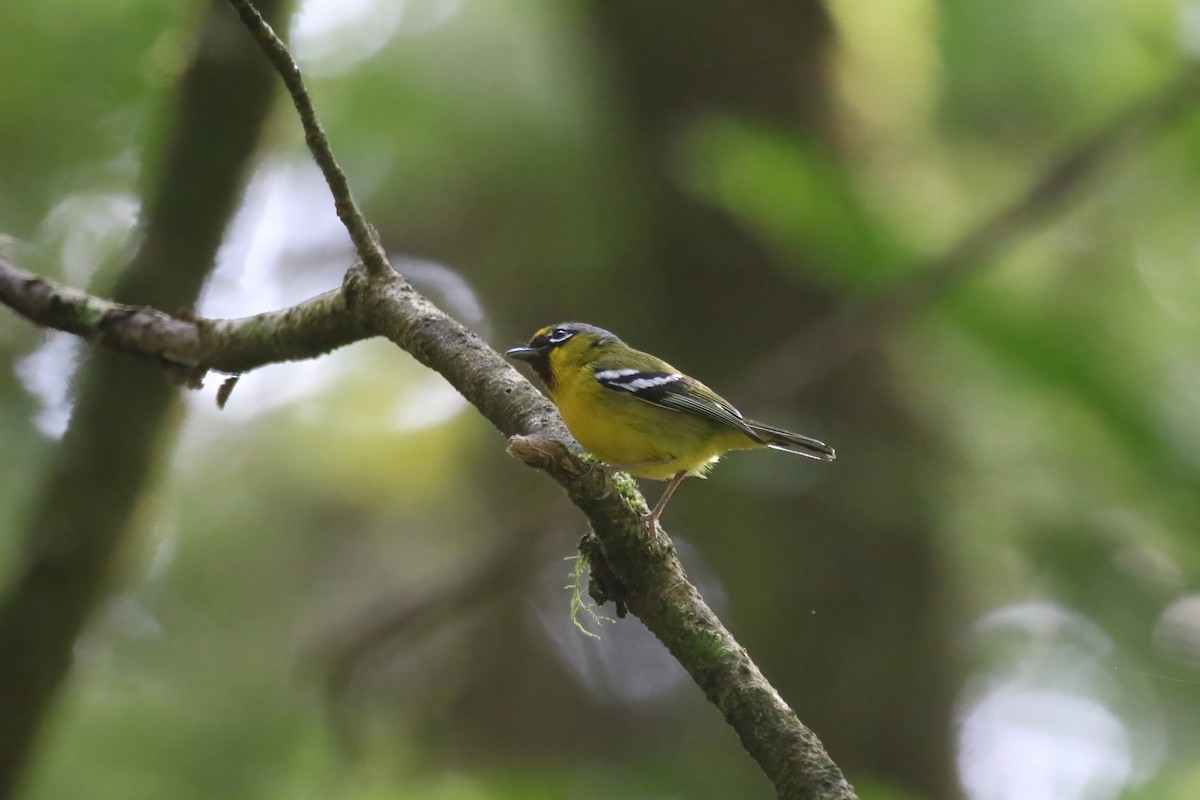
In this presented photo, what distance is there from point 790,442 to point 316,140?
212cm

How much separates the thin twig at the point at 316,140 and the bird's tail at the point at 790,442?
1.64 metres

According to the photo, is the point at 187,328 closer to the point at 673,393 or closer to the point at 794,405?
the point at 673,393

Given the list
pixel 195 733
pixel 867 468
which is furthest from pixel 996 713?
pixel 195 733

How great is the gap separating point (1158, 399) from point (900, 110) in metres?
4.92

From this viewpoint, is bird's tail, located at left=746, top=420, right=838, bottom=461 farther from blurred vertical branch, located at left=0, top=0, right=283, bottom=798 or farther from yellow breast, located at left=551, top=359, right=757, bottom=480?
blurred vertical branch, located at left=0, top=0, right=283, bottom=798

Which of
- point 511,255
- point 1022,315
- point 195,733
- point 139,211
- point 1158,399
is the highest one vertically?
point 511,255

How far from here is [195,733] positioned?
4.25 meters

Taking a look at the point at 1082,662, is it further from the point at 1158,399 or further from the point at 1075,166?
the point at 1158,399

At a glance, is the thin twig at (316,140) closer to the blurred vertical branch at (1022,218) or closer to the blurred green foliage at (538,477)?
the blurred green foliage at (538,477)

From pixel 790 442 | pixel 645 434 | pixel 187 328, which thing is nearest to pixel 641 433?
pixel 645 434

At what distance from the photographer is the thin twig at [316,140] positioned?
2.27 m

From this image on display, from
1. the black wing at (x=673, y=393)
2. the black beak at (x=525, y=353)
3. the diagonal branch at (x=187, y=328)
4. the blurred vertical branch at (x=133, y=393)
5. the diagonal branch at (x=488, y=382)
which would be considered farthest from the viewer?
the black beak at (x=525, y=353)

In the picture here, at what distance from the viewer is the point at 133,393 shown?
3592mm

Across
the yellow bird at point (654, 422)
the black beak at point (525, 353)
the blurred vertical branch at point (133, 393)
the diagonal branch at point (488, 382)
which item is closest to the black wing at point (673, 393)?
the yellow bird at point (654, 422)
